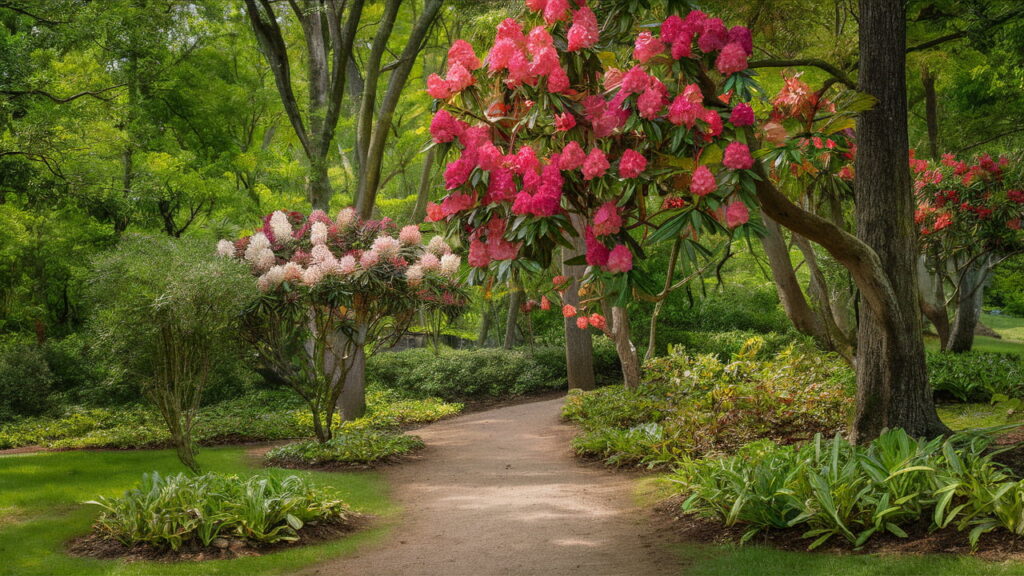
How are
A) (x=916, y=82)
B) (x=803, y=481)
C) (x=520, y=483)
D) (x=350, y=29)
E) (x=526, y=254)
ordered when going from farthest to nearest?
1. (x=916, y=82)
2. (x=350, y=29)
3. (x=520, y=483)
4. (x=803, y=481)
5. (x=526, y=254)

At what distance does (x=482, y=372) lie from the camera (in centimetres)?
1623

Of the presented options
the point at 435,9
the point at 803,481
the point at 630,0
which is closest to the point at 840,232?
the point at 803,481

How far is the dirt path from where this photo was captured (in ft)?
15.1

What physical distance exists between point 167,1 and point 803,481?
41.7ft

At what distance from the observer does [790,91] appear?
4801 millimetres

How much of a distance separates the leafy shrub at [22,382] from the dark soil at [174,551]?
979 centimetres

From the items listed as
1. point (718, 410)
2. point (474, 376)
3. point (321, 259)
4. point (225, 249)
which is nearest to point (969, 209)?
point (718, 410)

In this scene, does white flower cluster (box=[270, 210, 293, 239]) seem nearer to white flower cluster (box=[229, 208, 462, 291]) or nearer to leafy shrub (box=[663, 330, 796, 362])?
white flower cluster (box=[229, 208, 462, 291])

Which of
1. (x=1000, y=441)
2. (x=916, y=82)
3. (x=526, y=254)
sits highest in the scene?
(x=916, y=82)

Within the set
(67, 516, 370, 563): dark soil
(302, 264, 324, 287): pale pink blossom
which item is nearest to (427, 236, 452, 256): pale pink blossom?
(302, 264, 324, 287): pale pink blossom

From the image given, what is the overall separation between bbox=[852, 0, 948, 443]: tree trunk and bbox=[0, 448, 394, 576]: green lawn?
159 inches

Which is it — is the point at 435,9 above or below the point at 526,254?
above

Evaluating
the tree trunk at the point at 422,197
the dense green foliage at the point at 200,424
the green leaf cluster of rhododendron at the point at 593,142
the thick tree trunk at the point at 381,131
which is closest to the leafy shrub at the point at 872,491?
the green leaf cluster of rhododendron at the point at 593,142

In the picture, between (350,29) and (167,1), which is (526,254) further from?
(167,1)
